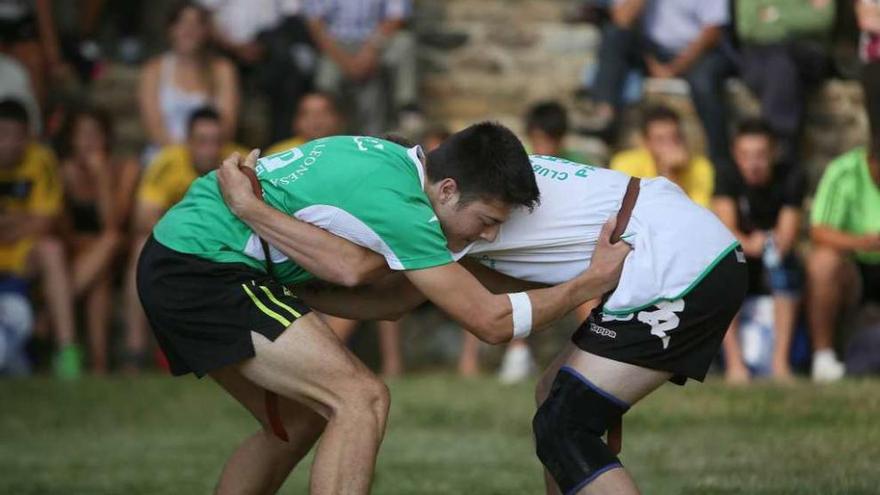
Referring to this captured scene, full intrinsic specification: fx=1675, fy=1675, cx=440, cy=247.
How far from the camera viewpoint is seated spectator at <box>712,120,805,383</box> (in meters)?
10.8

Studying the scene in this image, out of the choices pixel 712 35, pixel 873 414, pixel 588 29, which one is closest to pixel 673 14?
pixel 712 35

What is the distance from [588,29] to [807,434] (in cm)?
584

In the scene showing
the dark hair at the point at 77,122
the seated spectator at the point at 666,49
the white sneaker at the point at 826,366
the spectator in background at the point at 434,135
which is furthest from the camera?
the dark hair at the point at 77,122

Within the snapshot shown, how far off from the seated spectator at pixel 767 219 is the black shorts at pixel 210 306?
5.76m

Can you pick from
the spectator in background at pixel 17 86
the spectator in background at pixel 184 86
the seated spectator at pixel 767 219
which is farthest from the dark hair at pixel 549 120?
the spectator in background at pixel 17 86

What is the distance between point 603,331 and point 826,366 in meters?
5.44

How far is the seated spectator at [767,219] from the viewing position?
1083 centimetres

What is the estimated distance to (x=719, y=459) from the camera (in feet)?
26.1

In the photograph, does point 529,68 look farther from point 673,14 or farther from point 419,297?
point 419,297

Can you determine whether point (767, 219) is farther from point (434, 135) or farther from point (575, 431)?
point (575, 431)

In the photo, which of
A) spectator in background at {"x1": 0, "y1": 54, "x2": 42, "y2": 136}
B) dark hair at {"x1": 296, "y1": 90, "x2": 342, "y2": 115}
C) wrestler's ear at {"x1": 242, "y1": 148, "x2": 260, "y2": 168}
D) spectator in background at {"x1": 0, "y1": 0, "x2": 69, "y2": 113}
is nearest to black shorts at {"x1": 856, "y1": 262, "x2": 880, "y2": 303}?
dark hair at {"x1": 296, "y1": 90, "x2": 342, "y2": 115}

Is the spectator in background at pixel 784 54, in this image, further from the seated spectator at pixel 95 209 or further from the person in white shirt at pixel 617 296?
the person in white shirt at pixel 617 296

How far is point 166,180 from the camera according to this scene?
38.5 ft

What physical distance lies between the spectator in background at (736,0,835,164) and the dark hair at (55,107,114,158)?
15.1ft
